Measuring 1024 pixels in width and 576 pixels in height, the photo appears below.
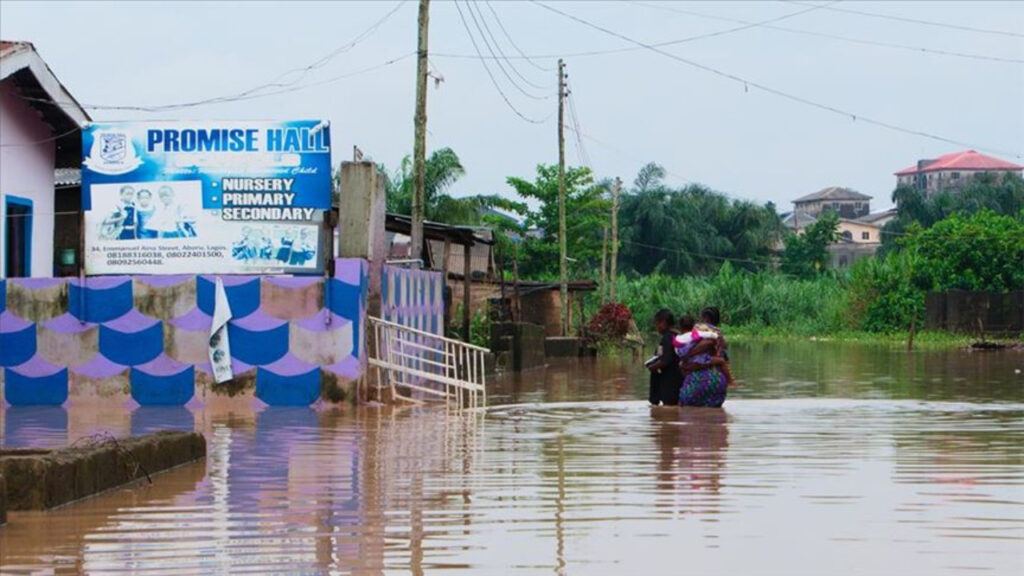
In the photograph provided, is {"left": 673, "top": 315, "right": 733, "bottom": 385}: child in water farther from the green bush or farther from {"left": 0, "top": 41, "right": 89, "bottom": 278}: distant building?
the green bush

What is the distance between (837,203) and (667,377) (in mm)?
160549

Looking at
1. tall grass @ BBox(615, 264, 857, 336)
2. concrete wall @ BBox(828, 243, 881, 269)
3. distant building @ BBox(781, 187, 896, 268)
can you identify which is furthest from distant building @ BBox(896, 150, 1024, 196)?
tall grass @ BBox(615, 264, 857, 336)

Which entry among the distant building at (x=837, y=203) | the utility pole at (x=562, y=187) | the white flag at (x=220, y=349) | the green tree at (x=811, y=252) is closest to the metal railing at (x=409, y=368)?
the white flag at (x=220, y=349)

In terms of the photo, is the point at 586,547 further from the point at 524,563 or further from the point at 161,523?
the point at 161,523

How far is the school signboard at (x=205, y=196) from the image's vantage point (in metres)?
22.0

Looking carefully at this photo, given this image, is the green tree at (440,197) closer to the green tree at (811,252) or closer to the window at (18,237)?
the window at (18,237)

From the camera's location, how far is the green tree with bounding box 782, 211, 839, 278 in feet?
325

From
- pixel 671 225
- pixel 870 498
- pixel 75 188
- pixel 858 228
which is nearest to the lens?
pixel 870 498

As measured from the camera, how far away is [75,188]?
2775 centimetres

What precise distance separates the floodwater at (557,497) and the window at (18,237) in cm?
477

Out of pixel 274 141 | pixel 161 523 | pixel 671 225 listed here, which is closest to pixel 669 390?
pixel 274 141

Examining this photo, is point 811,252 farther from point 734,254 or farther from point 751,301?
point 751,301

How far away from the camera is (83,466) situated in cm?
1048

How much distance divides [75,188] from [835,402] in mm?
12980
